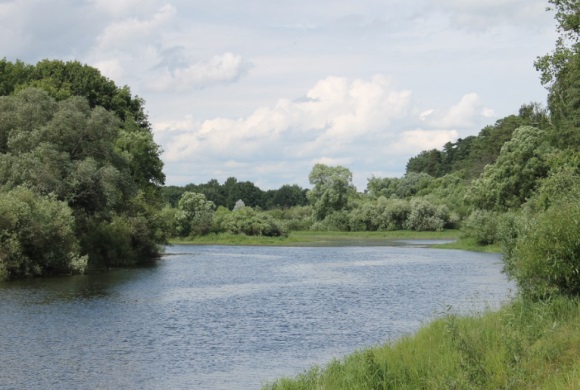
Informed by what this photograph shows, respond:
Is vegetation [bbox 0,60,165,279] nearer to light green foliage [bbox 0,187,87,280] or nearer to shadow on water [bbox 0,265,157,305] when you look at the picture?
light green foliage [bbox 0,187,87,280]

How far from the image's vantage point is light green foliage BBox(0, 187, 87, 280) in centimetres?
4575

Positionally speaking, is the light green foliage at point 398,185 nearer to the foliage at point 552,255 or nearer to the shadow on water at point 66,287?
the shadow on water at point 66,287

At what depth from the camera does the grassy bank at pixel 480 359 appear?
49.1 ft

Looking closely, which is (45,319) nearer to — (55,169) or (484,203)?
(55,169)

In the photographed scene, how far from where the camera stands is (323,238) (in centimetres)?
11900

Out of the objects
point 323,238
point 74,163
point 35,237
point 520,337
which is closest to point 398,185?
point 323,238

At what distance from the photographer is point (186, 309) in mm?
35688

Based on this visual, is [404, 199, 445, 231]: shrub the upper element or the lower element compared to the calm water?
upper

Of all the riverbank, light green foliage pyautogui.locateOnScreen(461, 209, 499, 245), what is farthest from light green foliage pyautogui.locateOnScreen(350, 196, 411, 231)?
light green foliage pyautogui.locateOnScreen(461, 209, 499, 245)

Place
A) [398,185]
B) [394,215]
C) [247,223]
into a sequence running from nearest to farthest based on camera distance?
[247,223] < [394,215] < [398,185]

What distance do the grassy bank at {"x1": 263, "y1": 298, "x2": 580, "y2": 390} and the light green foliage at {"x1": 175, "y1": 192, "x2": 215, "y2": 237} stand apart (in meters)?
86.4

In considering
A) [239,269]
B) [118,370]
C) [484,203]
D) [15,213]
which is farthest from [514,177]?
[118,370]

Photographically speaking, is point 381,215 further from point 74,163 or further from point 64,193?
point 64,193

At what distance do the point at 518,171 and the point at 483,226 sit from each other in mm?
7094
